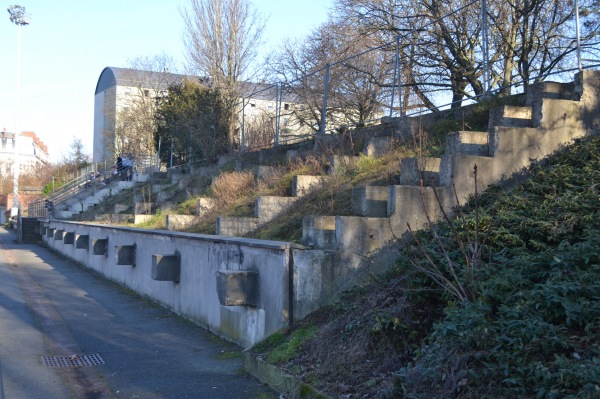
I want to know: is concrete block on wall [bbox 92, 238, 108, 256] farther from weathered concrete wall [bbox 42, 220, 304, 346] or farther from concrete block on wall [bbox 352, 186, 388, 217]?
concrete block on wall [bbox 352, 186, 388, 217]

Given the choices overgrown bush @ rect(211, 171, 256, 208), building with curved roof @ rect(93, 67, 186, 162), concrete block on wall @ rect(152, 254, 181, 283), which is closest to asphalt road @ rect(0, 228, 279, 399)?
concrete block on wall @ rect(152, 254, 181, 283)

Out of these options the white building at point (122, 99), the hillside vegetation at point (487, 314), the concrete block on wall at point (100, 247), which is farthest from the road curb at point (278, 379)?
the white building at point (122, 99)

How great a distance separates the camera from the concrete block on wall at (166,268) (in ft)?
34.8

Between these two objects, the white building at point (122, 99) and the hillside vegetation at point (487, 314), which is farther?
the white building at point (122, 99)

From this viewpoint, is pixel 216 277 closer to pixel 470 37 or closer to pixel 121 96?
pixel 470 37

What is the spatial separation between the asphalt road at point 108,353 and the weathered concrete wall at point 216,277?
0.89 feet

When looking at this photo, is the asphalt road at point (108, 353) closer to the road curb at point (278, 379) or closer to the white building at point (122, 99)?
the road curb at point (278, 379)

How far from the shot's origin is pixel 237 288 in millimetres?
7734

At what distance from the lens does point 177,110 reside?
2655 centimetres

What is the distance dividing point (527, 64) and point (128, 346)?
1167 centimetres

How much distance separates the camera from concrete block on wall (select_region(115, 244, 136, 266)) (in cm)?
1362

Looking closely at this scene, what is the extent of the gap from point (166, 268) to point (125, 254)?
3373 millimetres

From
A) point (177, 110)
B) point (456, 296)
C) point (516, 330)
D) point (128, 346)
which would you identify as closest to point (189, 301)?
point (128, 346)

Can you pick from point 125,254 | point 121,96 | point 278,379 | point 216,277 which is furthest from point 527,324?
point 121,96
